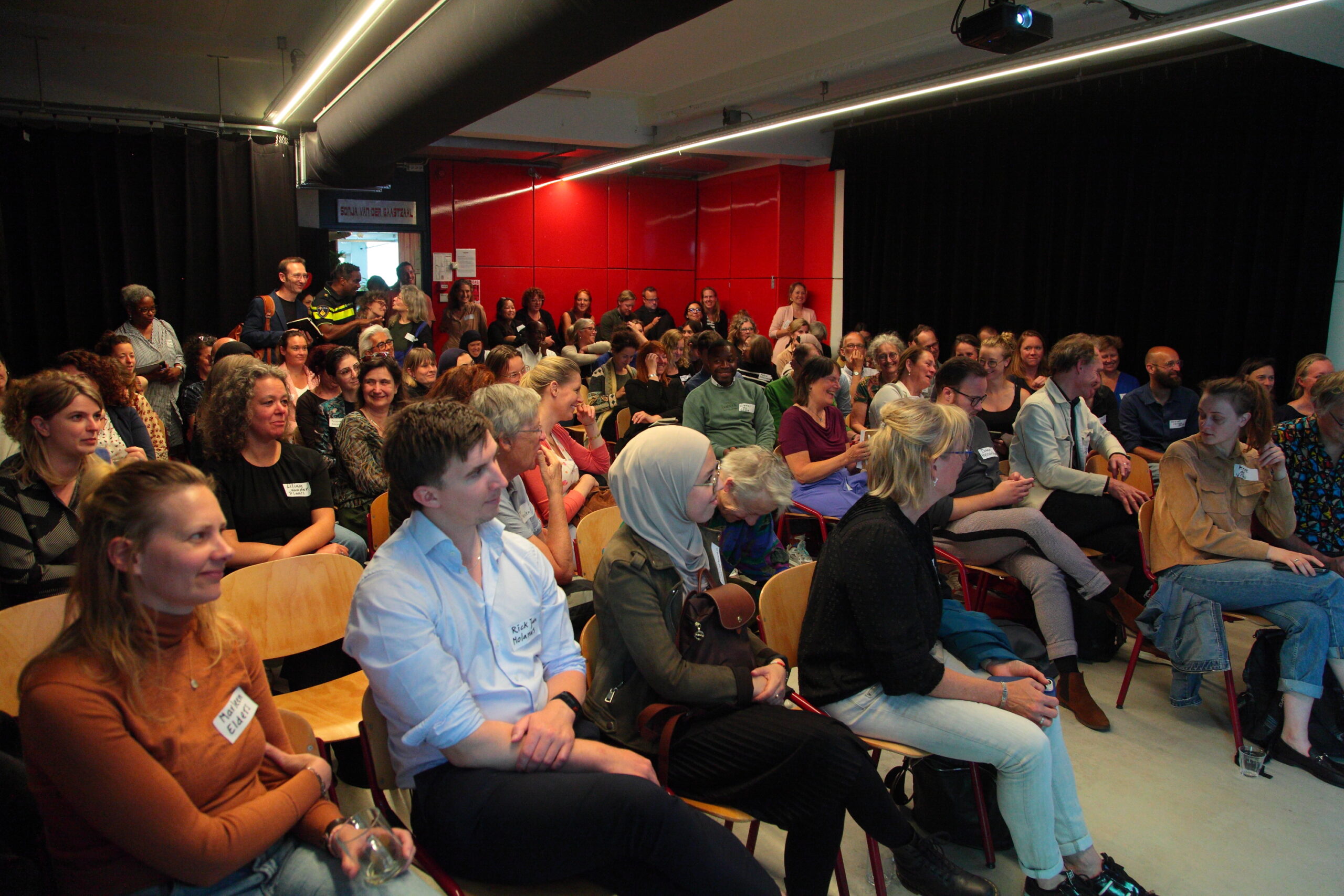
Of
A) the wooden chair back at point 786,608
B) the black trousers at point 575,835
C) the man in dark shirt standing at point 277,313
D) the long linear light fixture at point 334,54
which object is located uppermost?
the long linear light fixture at point 334,54

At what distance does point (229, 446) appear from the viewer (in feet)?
9.79

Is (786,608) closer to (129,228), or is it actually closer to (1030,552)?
(1030,552)

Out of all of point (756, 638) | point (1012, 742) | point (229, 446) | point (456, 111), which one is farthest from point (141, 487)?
point (456, 111)

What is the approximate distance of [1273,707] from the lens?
9.96 ft

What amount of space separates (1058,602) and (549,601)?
2.24 meters

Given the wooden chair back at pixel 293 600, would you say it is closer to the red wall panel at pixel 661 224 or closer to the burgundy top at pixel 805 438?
Answer: the burgundy top at pixel 805 438

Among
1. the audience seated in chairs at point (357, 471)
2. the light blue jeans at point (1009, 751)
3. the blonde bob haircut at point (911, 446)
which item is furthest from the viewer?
the audience seated in chairs at point (357, 471)

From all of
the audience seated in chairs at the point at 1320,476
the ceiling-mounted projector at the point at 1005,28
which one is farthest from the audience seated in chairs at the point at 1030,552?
the ceiling-mounted projector at the point at 1005,28

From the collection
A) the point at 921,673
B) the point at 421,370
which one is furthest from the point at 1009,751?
the point at 421,370

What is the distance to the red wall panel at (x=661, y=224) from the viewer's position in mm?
11906

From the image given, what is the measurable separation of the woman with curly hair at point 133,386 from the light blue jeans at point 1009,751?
3346 mm

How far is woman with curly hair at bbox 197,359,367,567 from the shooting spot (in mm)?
2953

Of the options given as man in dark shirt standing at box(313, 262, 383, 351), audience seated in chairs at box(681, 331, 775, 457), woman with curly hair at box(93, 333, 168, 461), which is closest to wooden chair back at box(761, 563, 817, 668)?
audience seated in chairs at box(681, 331, 775, 457)

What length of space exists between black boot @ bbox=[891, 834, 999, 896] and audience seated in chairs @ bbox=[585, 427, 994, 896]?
15 mm
